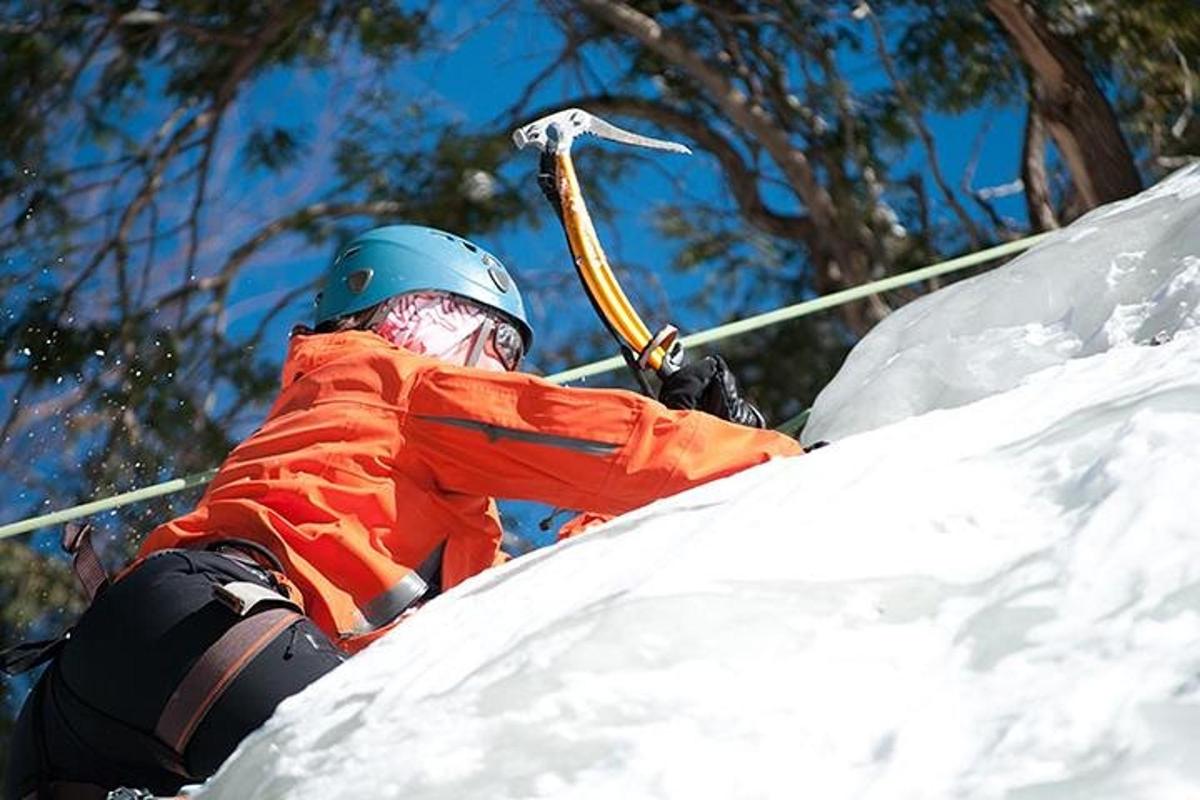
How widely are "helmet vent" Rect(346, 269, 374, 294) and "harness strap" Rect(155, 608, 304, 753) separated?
2.76 ft

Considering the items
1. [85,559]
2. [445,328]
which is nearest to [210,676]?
[85,559]

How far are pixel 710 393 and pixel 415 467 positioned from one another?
1.80 ft

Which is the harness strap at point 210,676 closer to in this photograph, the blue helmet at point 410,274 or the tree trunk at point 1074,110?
the blue helmet at point 410,274

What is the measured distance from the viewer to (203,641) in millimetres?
2369

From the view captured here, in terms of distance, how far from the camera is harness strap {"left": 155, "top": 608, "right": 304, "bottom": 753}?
2.34 metres

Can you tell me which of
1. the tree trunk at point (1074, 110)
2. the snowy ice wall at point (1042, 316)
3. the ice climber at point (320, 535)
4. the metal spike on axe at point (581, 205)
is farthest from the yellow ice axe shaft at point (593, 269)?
the tree trunk at point (1074, 110)

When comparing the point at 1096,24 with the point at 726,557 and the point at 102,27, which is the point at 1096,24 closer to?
the point at 102,27

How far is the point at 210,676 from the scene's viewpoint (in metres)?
2.34

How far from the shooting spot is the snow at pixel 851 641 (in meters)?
1.49

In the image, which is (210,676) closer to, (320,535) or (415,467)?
Answer: (320,535)

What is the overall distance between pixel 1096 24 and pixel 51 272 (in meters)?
3.98

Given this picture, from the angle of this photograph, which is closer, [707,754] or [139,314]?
[707,754]

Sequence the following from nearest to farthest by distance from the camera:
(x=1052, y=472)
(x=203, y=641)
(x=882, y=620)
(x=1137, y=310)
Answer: (x=882, y=620), (x=1052, y=472), (x=203, y=641), (x=1137, y=310)

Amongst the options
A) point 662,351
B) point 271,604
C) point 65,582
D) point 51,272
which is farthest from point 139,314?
point 271,604
